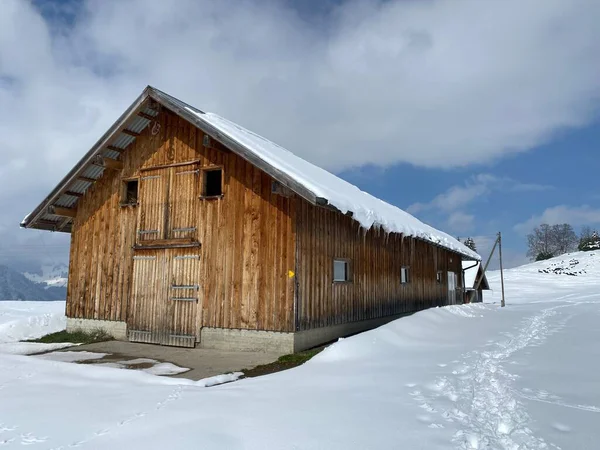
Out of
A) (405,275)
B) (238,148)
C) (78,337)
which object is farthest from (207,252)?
(405,275)

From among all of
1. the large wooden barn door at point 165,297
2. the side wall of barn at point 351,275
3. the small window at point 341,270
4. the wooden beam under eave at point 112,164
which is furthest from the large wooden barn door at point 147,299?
Answer: the small window at point 341,270

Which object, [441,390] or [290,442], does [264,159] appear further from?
[290,442]

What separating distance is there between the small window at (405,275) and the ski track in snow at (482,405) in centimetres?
899

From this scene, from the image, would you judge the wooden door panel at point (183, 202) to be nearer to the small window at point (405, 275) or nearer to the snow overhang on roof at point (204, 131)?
the snow overhang on roof at point (204, 131)

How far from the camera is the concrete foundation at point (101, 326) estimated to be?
1212cm

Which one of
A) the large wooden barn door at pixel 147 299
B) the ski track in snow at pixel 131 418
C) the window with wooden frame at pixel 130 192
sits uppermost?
the window with wooden frame at pixel 130 192

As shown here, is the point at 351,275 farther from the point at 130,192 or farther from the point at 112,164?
the point at 112,164

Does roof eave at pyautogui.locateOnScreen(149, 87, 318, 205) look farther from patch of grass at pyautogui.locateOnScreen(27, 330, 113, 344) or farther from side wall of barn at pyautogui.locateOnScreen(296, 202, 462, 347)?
patch of grass at pyautogui.locateOnScreen(27, 330, 113, 344)

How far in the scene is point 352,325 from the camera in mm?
12602

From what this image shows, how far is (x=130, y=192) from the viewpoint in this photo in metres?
13.3

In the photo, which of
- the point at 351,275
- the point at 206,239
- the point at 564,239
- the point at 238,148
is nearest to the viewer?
the point at 238,148

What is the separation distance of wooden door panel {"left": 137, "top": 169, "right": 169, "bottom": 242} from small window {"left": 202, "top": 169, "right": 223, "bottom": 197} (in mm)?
1240

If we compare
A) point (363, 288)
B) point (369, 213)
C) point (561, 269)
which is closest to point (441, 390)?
point (369, 213)

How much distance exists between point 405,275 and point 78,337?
12.3m
